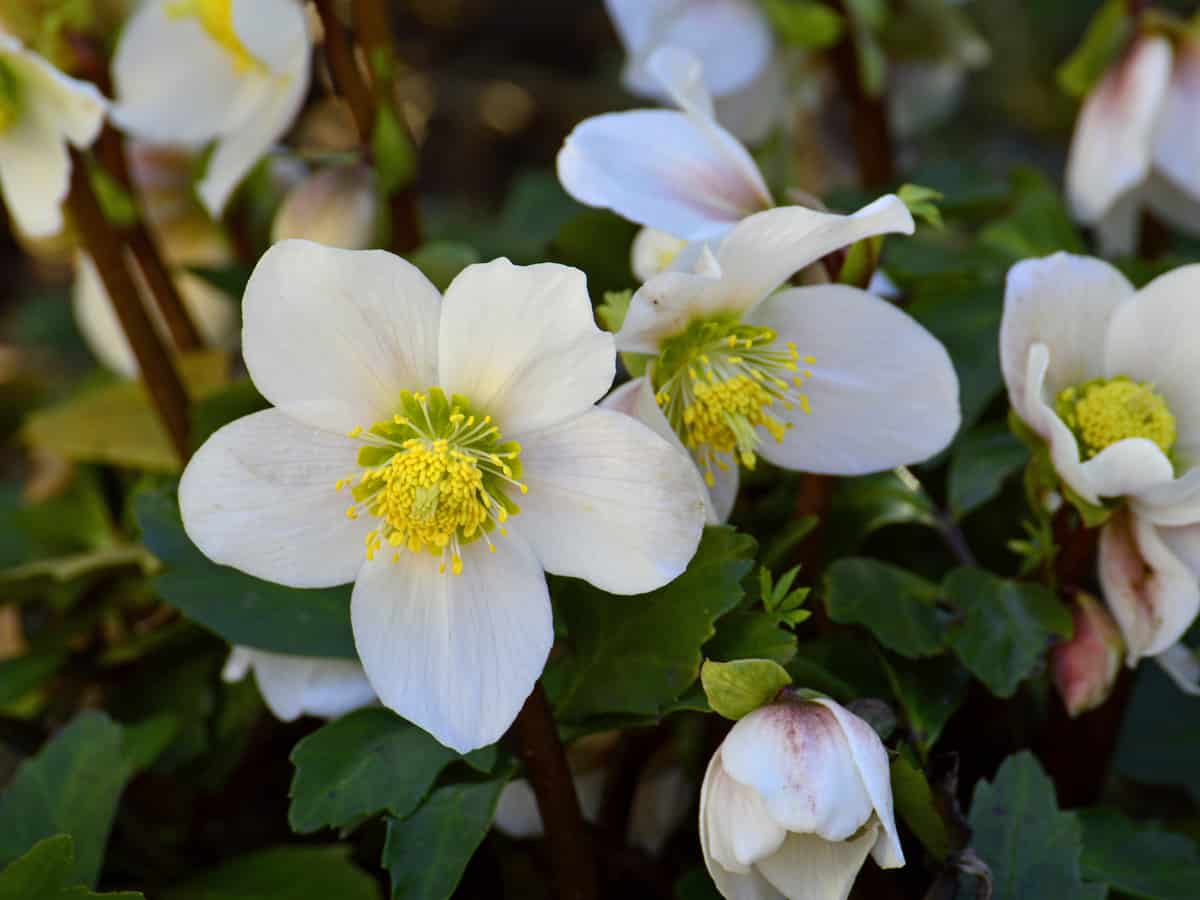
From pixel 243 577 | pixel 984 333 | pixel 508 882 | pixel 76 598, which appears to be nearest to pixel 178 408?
pixel 76 598

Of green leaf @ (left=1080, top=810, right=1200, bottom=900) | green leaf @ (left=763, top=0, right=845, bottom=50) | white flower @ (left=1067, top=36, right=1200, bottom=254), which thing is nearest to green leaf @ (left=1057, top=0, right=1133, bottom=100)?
white flower @ (left=1067, top=36, right=1200, bottom=254)

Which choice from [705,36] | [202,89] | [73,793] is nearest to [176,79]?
[202,89]

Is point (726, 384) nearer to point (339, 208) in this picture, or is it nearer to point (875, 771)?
point (875, 771)

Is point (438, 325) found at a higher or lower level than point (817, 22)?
higher

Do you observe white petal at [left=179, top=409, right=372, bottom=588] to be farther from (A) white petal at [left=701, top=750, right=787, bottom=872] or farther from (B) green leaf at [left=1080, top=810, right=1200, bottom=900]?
(B) green leaf at [left=1080, top=810, right=1200, bottom=900]

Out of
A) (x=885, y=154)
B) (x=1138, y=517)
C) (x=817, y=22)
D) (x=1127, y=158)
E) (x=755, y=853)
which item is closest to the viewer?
(x=755, y=853)

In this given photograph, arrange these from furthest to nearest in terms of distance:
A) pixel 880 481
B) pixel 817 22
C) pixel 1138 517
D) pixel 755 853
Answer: pixel 817 22
pixel 880 481
pixel 1138 517
pixel 755 853

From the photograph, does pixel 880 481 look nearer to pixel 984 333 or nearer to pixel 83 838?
pixel 984 333
